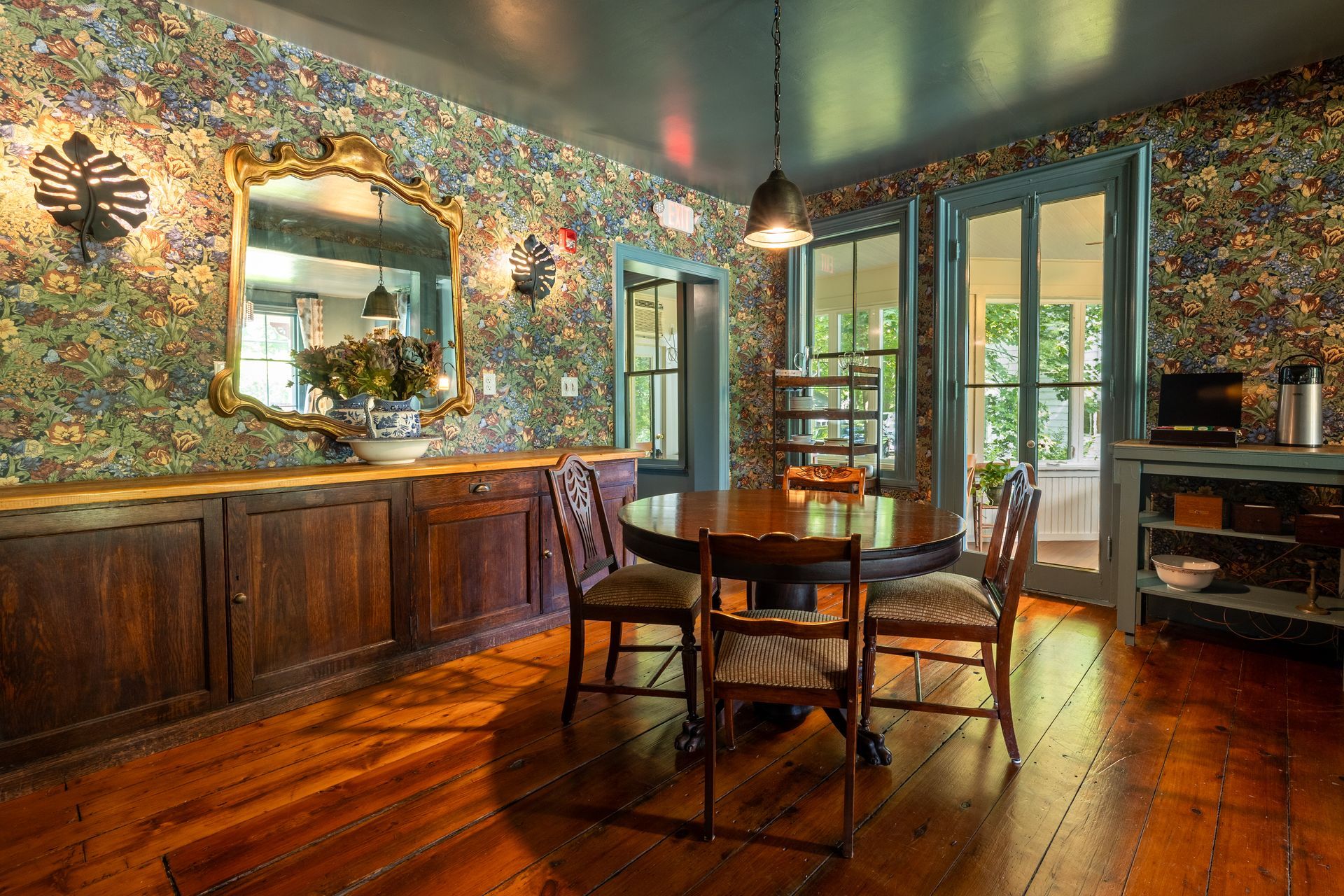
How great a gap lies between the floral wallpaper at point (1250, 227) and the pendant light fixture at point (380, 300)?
3761 mm

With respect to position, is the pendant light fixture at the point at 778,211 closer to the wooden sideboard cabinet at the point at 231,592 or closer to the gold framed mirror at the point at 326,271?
the wooden sideboard cabinet at the point at 231,592

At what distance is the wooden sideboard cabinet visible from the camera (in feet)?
6.69

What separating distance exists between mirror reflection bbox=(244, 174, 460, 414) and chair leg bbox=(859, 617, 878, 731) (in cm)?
233

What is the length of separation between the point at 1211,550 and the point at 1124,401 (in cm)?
87

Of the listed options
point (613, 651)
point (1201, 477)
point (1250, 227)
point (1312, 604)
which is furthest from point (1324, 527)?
point (613, 651)

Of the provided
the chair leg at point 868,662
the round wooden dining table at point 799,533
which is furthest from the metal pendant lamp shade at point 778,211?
the chair leg at point 868,662

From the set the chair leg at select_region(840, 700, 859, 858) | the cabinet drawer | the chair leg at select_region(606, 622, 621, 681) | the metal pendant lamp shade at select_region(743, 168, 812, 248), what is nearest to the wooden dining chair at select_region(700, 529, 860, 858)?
the chair leg at select_region(840, 700, 859, 858)

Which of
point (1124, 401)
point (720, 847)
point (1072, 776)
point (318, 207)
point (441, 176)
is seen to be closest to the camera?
point (720, 847)

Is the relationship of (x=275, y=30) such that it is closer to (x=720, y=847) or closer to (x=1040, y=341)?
(x=720, y=847)

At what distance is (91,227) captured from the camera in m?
2.45

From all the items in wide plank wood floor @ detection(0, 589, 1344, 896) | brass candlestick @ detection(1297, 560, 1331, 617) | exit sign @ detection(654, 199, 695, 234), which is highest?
exit sign @ detection(654, 199, 695, 234)

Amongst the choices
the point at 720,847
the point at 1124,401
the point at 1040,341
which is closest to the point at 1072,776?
the point at 720,847

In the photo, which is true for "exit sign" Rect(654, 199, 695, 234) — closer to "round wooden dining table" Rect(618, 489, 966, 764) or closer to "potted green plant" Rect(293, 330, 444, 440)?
"potted green plant" Rect(293, 330, 444, 440)

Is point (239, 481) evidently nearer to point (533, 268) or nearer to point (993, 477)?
point (533, 268)
